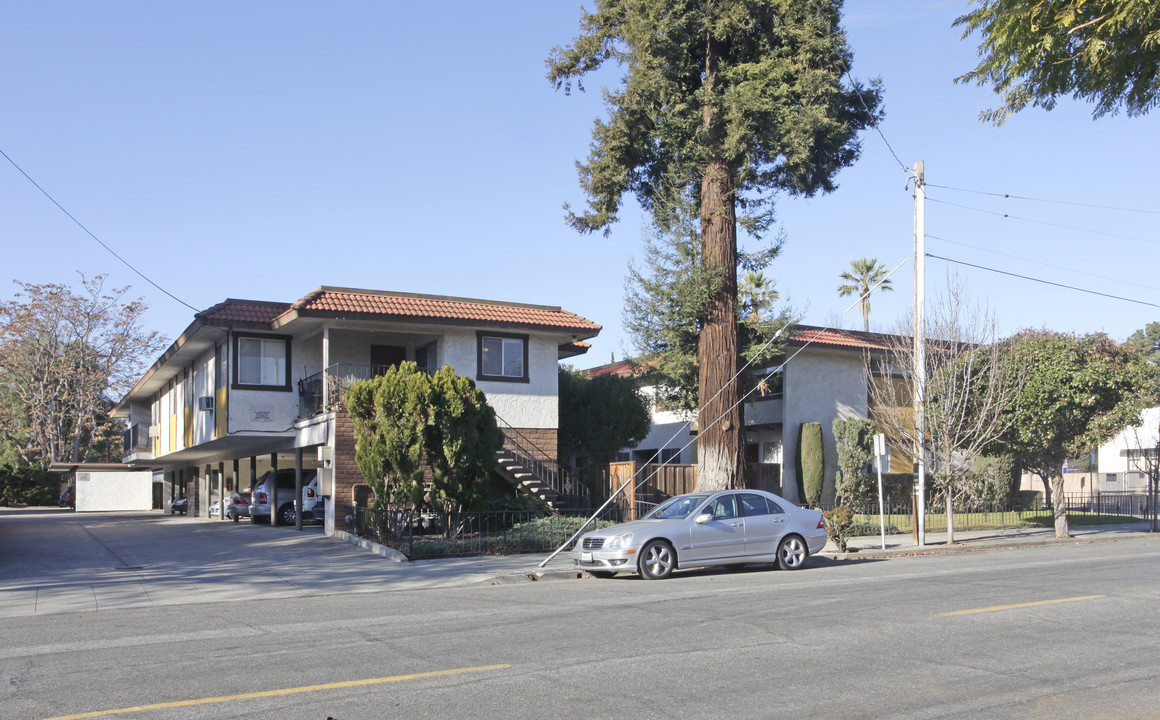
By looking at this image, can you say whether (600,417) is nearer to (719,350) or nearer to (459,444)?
(719,350)

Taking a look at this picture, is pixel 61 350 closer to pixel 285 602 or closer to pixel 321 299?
pixel 321 299

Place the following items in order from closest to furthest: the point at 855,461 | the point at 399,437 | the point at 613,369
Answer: the point at 399,437 < the point at 855,461 < the point at 613,369

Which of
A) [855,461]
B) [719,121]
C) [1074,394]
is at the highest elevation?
[719,121]

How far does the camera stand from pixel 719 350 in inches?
882

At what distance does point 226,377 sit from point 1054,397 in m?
21.8

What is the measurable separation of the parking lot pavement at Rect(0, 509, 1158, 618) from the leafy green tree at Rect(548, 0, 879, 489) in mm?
5614

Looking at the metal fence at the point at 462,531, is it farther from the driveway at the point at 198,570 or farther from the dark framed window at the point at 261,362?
the dark framed window at the point at 261,362

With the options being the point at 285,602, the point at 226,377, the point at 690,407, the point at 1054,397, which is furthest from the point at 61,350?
the point at 1054,397

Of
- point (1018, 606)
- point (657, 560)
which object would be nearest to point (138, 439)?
point (657, 560)

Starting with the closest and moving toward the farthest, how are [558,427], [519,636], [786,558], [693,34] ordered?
1. [519,636]
2. [786,558]
3. [693,34]
4. [558,427]

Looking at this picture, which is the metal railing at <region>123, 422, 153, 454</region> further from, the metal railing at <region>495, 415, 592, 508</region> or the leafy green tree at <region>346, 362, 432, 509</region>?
the leafy green tree at <region>346, 362, 432, 509</region>

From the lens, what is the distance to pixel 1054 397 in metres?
23.6

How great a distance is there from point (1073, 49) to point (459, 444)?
15.1 metres

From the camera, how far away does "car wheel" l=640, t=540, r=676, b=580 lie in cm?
1501
